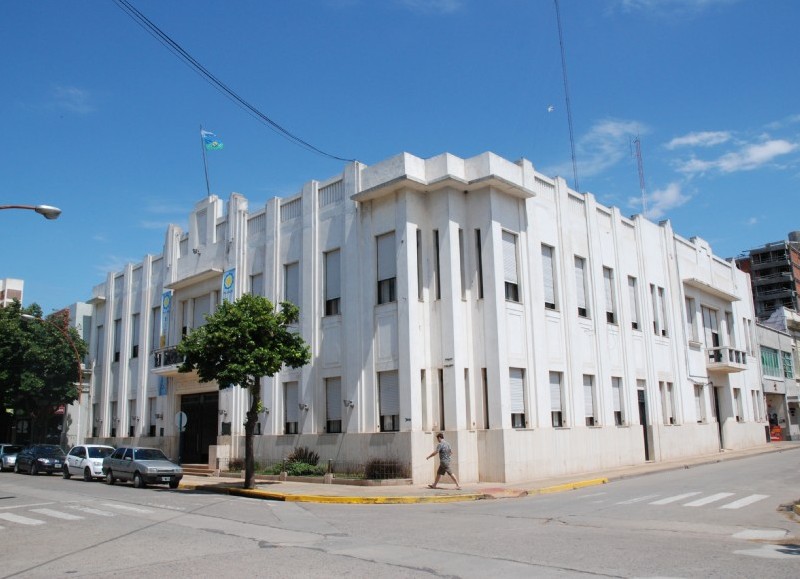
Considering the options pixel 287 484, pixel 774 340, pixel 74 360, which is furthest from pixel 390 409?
pixel 774 340

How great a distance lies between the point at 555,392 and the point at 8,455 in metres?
29.1

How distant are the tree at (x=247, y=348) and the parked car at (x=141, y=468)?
153 inches

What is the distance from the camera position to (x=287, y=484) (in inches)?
949

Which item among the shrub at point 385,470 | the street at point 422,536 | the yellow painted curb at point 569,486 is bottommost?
the yellow painted curb at point 569,486

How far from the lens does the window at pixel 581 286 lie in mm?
29406

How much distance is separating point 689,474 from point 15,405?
36.0 meters

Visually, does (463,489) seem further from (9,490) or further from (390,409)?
(9,490)

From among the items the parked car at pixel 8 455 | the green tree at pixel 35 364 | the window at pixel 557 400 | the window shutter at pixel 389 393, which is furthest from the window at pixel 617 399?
the parked car at pixel 8 455

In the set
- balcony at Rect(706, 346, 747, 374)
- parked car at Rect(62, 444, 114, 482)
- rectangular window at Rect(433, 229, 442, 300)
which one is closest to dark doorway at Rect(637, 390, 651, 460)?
balcony at Rect(706, 346, 747, 374)

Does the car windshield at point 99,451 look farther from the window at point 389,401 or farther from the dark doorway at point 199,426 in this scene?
the window at point 389,401

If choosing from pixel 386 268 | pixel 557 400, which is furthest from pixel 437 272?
pixel 557 400

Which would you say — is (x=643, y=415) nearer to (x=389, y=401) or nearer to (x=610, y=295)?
(x=610, y=295)

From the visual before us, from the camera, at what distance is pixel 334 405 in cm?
2636

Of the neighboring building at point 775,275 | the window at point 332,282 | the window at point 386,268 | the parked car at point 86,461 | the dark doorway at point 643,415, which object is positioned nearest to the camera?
the window at point 386,268
